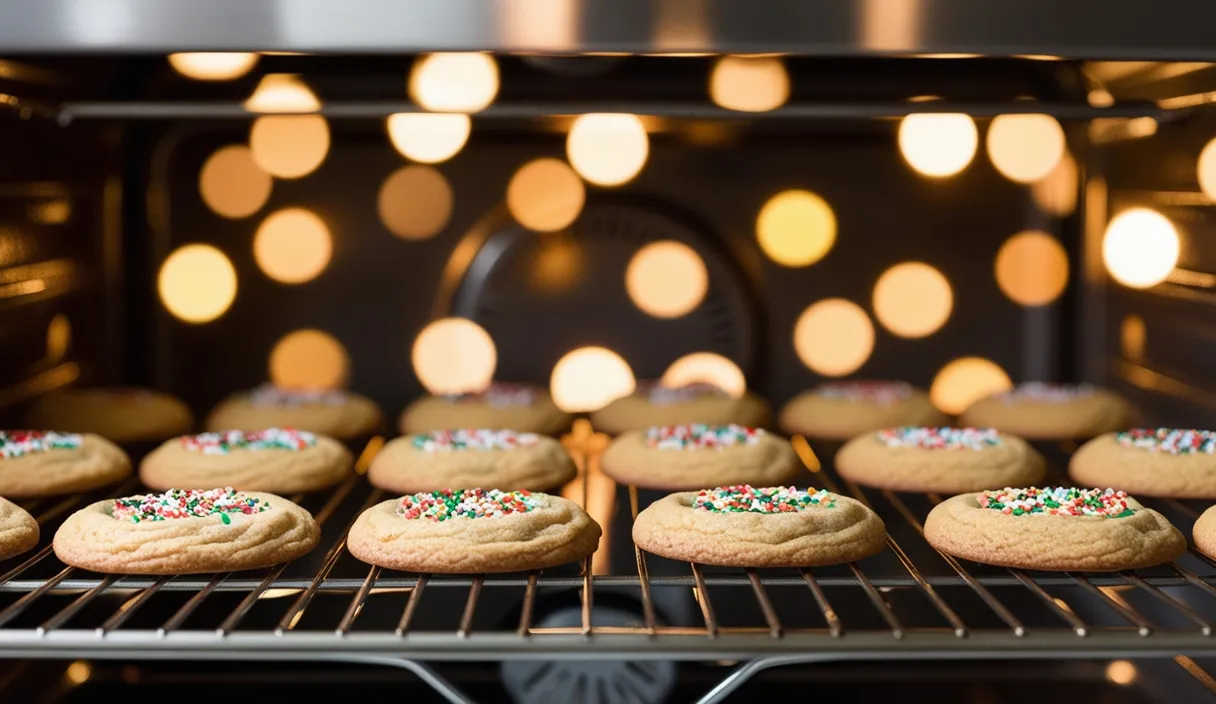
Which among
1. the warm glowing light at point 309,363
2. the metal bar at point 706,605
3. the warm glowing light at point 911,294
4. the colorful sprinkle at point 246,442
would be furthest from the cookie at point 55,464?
the warm glowing light at point 911,294

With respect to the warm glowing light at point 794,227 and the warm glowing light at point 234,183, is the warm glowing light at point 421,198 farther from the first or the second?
the warm glowing light at point 794,227

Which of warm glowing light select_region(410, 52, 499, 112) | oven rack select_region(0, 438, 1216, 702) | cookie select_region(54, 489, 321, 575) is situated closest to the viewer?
oven rack select_region(0, 438, 1216, 702)

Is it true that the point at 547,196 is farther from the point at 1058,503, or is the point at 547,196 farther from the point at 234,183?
the point at 1058,503

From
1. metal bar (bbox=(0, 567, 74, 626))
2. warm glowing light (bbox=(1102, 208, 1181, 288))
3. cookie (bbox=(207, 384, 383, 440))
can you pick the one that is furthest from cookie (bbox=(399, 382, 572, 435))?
warm glowing light (bbox=(1102, 208, 1181, 288))

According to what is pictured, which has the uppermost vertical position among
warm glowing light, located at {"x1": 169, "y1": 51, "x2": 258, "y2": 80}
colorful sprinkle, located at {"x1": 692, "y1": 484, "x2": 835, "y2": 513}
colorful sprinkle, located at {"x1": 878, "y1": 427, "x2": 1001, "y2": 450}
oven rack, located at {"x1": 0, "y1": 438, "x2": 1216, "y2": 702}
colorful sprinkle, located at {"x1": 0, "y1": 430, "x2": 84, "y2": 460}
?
warm glowing light, located at {"x1": 169, "y1": 51, "x2": 258, "y2": 80}

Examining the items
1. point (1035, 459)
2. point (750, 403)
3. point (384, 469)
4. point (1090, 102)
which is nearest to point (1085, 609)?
point (1035, 459)

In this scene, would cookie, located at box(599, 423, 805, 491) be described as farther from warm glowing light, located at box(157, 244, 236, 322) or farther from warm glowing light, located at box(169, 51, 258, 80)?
warm glowing light, located at box(169, 51, 258, 80)

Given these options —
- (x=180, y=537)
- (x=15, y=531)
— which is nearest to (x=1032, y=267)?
(x=180, y=537)
